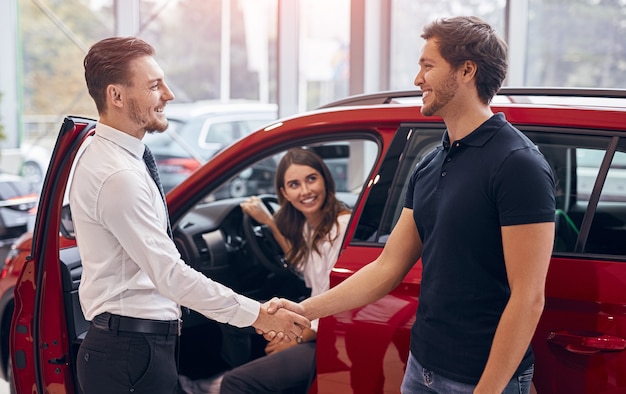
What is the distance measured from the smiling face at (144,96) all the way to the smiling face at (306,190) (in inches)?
42.2

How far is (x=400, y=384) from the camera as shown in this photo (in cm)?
210

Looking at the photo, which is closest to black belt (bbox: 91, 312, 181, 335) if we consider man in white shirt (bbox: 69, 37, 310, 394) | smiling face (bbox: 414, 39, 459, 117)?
man in white shirt (bbox: 69, 37, 310, 394)

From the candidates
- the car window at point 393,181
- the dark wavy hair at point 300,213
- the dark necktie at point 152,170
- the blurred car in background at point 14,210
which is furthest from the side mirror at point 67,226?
the blurred car in background at point 14,210

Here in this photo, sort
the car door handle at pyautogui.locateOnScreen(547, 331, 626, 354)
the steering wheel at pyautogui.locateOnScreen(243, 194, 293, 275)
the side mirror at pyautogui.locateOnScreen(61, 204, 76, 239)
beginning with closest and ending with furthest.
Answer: the car door handle at pyautogui.locateOnScreen(547, 331, 626, 354) → the side mirror at pyautogui.locateOnScreen(61, 204, 76, 239) → the steering wheel at pyautogui.locateOnScreen(243, 194, 293, 275)

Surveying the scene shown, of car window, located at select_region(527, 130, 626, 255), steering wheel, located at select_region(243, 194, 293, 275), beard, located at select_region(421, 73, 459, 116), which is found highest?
beard, located at select_region(421, 73, 459, 116)

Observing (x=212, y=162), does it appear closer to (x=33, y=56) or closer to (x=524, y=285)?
(x=524, y=285)

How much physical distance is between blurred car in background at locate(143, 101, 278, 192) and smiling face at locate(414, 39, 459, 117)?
250 inches

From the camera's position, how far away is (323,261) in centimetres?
298

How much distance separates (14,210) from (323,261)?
3.70 meters

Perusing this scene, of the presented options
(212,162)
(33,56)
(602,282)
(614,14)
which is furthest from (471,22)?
(33,56)

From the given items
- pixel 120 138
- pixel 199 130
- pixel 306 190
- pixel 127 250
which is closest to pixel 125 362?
pixel 127 250

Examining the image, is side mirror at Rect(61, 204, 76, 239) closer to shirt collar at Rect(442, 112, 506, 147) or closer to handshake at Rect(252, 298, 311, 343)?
handshake at Rect(252, 298, 311, 343)

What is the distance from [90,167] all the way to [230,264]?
4.15 ft

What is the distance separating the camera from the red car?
6.30ft
